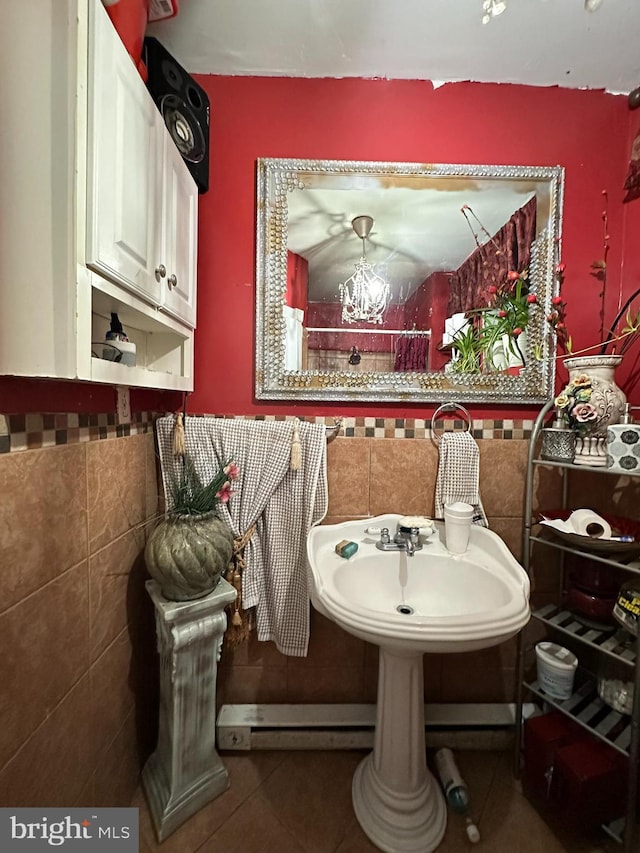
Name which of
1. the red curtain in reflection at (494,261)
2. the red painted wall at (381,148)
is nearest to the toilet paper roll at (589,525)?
the red painted wall at (381,148)

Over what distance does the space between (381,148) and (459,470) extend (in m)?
1.14

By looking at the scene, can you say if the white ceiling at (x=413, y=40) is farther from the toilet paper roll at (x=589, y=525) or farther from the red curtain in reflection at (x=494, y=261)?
the toilet paper roll at (x=589, y=525)

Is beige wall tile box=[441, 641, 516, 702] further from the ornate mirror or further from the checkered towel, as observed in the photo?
the ornate mirror

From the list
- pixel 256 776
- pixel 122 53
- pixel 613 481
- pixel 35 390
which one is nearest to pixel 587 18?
pixel 122 53

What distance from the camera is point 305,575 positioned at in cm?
110

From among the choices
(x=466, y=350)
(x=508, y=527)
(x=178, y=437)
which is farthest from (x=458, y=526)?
(x=178, y=437)

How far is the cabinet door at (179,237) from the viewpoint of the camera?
874 millimetres

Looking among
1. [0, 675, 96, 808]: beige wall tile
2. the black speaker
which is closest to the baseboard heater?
[0, 675, 96, 808]: beige wall tile

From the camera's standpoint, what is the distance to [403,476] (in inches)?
46.4

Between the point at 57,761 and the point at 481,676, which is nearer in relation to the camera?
the point at 57,761

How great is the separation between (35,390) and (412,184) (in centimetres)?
126

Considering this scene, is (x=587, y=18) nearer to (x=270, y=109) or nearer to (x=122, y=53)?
(x=270, y=109)

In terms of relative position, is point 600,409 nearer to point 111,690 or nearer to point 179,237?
point 179,237

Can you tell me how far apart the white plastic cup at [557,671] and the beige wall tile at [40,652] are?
4.39 ft
